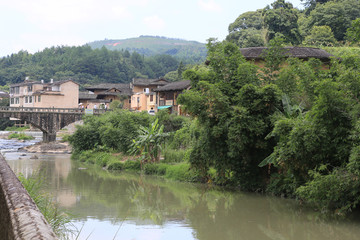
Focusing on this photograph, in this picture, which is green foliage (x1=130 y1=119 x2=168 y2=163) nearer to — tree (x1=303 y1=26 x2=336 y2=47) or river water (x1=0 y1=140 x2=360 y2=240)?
river water (x1=0 y1=140 x2=360 y2=240)

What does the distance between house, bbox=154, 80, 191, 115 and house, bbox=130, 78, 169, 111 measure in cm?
324

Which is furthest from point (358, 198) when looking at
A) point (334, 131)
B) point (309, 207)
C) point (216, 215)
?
point (216, 215)

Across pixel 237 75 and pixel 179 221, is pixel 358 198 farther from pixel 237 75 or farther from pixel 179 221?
pixel 237 75

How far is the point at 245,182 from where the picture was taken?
1788cm

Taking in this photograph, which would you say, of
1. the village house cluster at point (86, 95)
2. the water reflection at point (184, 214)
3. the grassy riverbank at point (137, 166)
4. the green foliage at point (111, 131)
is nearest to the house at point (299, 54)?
the grassy riverbank at point (137, 166)

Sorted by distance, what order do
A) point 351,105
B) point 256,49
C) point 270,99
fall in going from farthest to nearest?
point 256,49 < point 270,99 < point 351,105

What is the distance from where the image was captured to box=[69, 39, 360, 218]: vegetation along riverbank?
12242 millimetres

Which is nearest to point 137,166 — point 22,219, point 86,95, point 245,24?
point 22,219

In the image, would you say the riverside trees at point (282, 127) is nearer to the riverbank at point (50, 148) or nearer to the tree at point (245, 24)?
the riverbank at point (50, 148)

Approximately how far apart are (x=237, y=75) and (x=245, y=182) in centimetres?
460

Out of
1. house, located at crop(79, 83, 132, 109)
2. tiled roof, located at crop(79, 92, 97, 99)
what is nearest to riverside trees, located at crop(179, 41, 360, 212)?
house, located at crop(79, 83, 132, 109)

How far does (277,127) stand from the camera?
14.3 meters

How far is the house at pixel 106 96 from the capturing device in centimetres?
6767

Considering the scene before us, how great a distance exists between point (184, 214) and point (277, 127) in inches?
173
